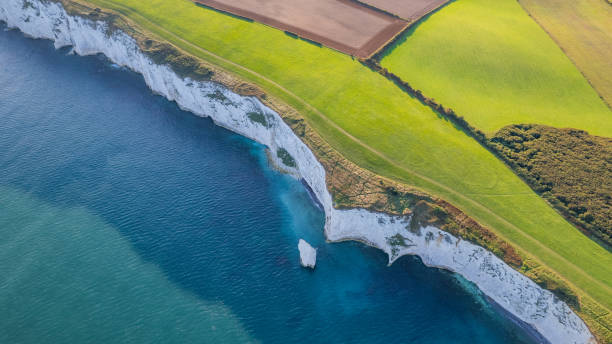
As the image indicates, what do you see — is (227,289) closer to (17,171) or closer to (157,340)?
(157,340)

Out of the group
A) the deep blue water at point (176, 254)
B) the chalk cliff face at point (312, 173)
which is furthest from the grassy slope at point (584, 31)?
the deep blue water at point (176, 254)

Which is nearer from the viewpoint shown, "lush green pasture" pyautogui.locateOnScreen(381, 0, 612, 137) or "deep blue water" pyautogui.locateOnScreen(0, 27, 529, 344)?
"deep blue water" pyautogui.locateOnScreen(0, 27, 529, 344)

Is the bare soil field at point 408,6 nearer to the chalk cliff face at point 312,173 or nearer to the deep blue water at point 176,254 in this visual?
the chalk cliff face at point 312,173

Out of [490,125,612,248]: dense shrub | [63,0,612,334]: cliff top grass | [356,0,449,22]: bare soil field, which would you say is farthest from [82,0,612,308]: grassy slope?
[356,0,449,22]: bare soil field

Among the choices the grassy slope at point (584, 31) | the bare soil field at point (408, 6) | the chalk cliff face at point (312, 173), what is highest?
the grassy slope at point (584, 31)

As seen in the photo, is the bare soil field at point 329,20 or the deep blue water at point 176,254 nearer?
the deep blue water at point 176,254

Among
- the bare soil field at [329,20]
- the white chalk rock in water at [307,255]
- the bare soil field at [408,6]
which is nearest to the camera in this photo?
the white chalk rock in water at [307,255]

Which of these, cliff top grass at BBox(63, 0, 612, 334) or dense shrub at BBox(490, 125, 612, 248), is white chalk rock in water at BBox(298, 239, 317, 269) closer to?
cliff top grass at BBox(63, 0, 612, 334)

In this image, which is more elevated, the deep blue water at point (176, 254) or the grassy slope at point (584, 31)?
the grassy slope at point (584, 31)
